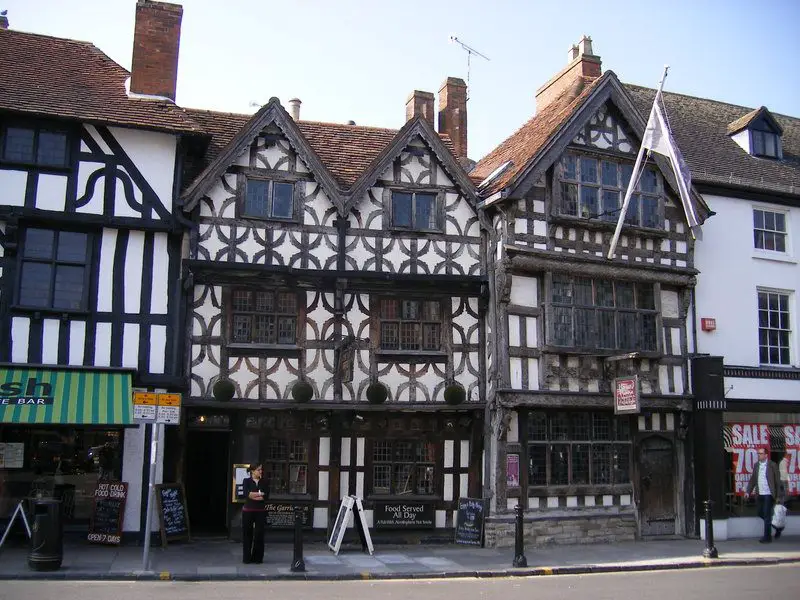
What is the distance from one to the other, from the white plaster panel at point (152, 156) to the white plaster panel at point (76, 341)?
107 inches

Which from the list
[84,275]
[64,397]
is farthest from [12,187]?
[64,397]

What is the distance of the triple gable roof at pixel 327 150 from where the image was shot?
1580 centimetres

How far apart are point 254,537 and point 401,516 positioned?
394cm

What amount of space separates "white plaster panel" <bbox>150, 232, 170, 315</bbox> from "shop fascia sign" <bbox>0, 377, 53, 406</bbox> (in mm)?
2340

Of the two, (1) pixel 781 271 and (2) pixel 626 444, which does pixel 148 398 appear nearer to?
(2) pixel 626 444

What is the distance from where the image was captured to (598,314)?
1730 cm

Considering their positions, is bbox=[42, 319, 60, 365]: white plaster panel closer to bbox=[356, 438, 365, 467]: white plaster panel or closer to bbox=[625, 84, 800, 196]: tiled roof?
bbox=[356, 438, 365, 467]: white plaster panel

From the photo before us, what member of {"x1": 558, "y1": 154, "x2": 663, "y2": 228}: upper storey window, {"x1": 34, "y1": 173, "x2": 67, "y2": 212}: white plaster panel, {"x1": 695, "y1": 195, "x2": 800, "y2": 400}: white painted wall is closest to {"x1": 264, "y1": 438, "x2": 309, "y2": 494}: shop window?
{"x1": 34, "y1": 173, "x2": 67, "y2": 212}: white plaster panel

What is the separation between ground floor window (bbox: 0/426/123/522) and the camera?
14734mm

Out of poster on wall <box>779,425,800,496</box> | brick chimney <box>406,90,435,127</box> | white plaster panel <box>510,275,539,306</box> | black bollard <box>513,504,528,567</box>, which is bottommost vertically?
black bollard <box>513,504,528,567</box>

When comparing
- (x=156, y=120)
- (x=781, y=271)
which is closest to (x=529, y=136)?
(x=781, y=271)

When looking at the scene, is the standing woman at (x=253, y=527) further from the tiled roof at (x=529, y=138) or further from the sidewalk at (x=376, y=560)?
the tiled roof at (x=529, y=138)

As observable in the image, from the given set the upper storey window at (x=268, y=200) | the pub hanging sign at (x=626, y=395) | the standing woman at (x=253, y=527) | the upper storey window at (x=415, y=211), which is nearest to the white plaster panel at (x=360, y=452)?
the standing woman at (x=253, y=527)

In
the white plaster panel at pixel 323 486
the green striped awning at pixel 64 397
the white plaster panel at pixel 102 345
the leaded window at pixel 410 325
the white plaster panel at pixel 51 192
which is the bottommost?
the white plaster panel at pixel 323 486
